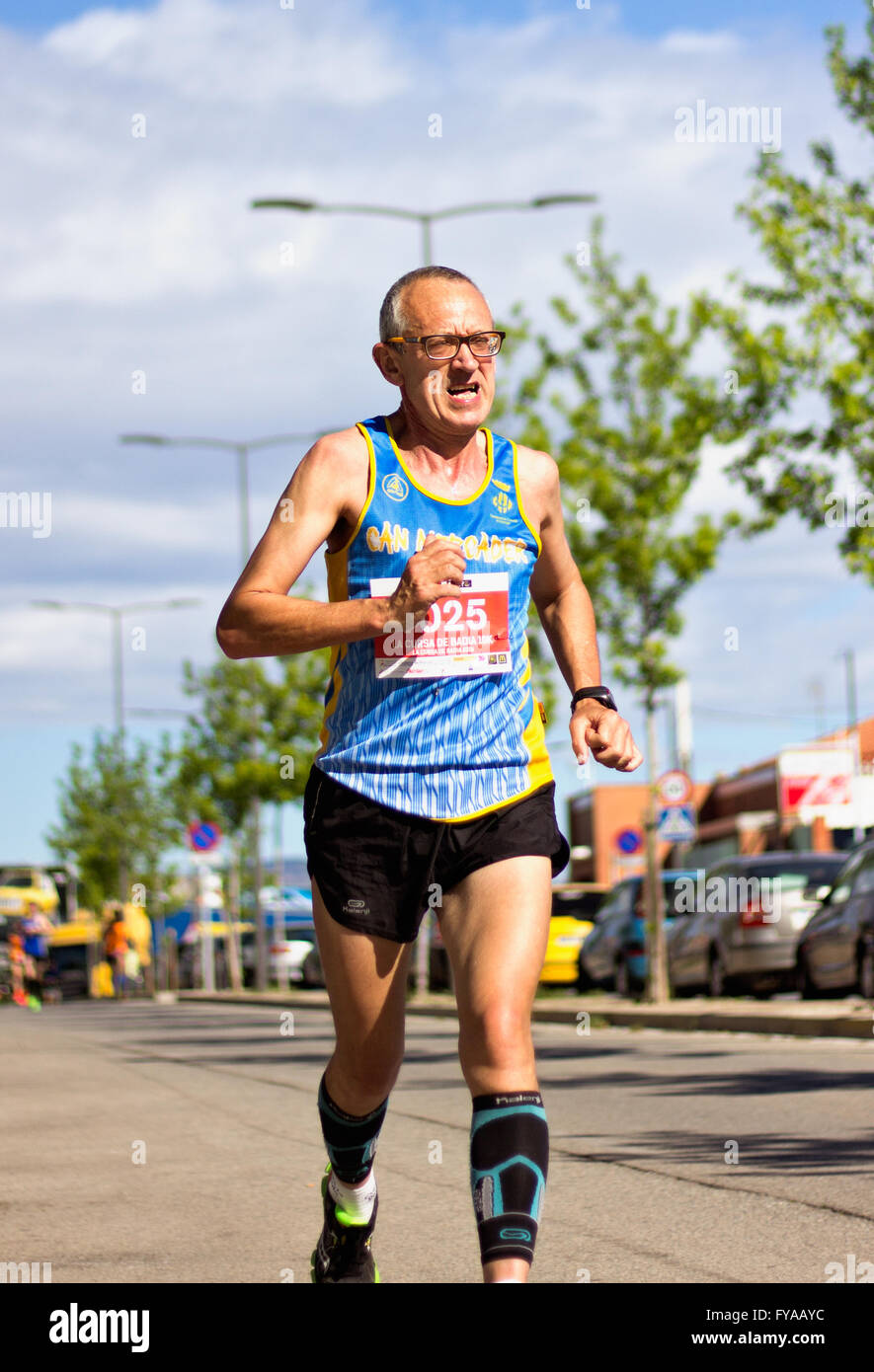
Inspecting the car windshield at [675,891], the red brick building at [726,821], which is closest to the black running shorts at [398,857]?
the car windshield at [675,891]

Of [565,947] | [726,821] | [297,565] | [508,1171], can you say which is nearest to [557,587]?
[297,565]

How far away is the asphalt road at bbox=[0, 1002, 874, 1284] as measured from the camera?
6191 millimetres

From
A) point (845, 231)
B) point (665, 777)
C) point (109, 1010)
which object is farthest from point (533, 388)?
point (109, 1010)

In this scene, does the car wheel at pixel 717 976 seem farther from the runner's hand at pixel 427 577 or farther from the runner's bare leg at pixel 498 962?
the runner's hand at pixel 427 577

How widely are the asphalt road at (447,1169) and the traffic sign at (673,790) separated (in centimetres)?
745

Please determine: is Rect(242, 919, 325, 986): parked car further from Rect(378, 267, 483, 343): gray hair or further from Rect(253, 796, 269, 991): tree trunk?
Rect(378, 267, 483, 343): gray hair

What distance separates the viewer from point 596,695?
4645 millimetres

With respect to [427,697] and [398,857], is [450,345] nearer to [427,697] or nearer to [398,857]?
[427,697]

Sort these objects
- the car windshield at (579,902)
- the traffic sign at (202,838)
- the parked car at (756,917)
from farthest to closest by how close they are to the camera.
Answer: the traffic sign at (202,838), the car windshield at (579,902), the parked car at (756,917)

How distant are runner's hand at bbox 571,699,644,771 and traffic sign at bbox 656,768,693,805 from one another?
19483 millimetres

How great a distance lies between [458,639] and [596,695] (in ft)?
1.43

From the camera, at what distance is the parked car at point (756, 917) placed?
881 inches

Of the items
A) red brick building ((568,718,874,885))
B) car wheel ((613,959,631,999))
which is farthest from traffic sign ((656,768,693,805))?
red brick building ((568,718,874,885))
